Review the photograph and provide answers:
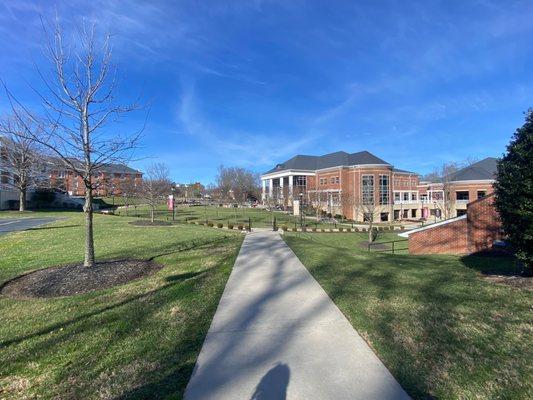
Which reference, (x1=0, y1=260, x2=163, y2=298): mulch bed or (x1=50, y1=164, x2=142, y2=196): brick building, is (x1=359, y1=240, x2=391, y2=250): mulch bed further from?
(x1=0, y1=260, x2=163, y2=298): mulch bed

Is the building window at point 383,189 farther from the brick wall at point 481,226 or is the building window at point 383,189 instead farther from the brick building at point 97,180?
the brick building at point 97,180

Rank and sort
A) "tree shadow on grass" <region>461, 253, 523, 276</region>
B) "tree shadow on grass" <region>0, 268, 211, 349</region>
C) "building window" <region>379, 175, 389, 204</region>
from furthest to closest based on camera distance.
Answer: "building window" <region>379, 175, 389, 204</region> → "tree shadow on grass" <region>461, 253, 523, 276</region> → "tree shadow on grass" <region>0, 268, 211, 349</region>

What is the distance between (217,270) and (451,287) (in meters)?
5.28

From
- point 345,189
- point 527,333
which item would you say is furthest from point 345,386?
point 345,189

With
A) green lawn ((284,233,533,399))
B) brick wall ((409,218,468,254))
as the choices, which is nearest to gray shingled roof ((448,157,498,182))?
brick wall ((409,218,468,254))

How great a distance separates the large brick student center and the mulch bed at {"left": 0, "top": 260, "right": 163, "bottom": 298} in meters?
41.4

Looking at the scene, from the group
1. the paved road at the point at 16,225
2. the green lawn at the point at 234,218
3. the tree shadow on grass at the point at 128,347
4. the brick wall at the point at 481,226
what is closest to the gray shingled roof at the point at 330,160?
the green lawn at the point at 234,218

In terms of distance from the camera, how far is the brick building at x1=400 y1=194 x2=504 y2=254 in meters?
14.9

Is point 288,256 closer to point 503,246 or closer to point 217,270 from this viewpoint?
point 217,270

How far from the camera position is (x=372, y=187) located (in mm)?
54000

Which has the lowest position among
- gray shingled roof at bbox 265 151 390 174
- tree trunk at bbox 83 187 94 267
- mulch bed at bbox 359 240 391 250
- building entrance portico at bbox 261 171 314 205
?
mulch bed at bbox 359 240 391 250

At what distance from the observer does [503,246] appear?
13.4m

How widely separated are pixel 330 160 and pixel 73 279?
60970 mm

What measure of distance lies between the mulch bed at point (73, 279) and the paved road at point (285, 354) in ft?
9.64
